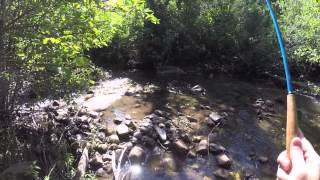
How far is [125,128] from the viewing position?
930cm

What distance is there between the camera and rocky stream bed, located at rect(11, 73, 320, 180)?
25.9 ft

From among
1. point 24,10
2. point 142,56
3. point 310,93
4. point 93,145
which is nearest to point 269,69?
point 310,93

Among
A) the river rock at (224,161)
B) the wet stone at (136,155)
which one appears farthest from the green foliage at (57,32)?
the river rock at (224,161)

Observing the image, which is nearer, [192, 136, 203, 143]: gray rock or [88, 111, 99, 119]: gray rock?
[192, 136, 203, 143]: gray rock

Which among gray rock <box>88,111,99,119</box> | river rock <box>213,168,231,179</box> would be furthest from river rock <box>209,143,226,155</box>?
gray rock <box>88,111,99,119</box>

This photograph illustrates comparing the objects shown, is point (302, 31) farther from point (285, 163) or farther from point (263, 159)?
point (285, 163)

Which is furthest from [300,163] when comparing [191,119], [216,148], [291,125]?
[191,119]

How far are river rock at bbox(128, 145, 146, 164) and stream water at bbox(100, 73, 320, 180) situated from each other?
0.80 feet

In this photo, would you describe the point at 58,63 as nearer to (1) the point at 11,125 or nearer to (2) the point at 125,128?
(1) the point at 11,125

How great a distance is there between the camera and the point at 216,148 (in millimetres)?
9086

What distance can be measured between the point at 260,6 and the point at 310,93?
4584 millimetres

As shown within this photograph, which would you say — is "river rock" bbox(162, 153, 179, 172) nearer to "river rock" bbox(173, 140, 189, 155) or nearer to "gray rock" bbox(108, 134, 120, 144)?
"river rock" bbox(173, 140, 189, 155)

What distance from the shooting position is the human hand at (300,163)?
148 centimetres

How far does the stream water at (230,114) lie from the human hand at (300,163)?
6268 millimetres
